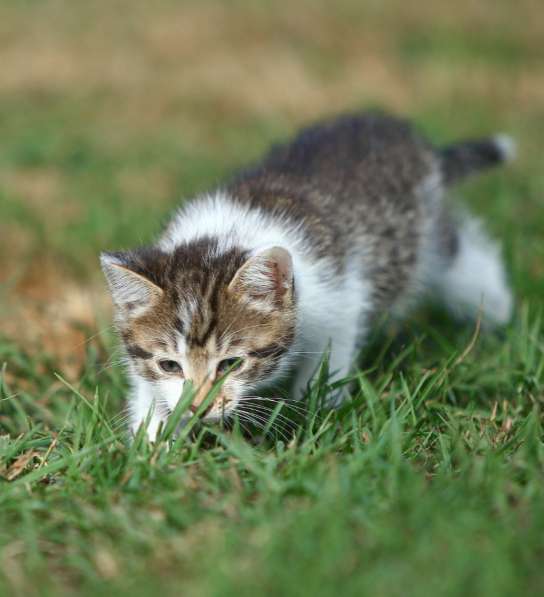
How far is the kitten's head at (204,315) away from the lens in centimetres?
341

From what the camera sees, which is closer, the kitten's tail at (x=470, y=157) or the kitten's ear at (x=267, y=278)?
the kitten's ear at (x=267, y=278)

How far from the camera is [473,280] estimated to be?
5.39 metres

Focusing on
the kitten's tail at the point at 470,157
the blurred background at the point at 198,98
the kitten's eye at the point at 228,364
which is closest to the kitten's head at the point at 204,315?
the kitten's eye at the point at 228,364

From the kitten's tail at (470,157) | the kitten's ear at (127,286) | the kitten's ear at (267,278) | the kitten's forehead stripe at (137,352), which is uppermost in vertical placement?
the kitten's tail at (470,157)

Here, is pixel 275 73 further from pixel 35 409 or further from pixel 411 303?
pixel 35 409

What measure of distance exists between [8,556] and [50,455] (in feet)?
2.51

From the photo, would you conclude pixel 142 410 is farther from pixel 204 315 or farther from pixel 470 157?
pixel 470 157

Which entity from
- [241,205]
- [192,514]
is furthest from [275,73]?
[192,514]

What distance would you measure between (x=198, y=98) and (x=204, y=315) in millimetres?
7793

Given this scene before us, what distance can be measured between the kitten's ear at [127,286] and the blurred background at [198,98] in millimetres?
1559

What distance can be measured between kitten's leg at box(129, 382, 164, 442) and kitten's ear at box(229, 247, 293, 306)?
623 millimetres

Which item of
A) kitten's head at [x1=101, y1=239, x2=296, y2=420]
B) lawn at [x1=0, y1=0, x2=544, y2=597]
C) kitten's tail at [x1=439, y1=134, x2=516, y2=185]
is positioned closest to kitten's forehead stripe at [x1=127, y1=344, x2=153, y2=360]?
kitten's head at [x1=101, y1=239, x2=296, y2=420]

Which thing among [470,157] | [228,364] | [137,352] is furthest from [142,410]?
[470,157]

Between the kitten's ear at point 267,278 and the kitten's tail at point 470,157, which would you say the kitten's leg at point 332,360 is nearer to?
the kitten's ear at point 267,278
